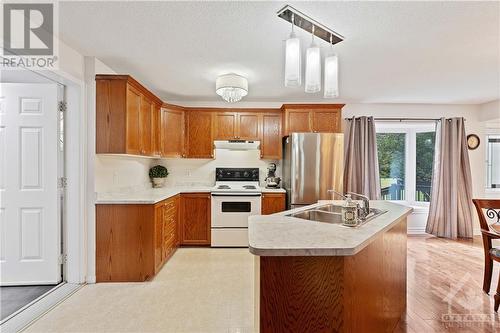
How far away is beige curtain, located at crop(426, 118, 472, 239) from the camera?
14.8 feet

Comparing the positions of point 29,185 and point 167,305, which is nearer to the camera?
point 167,305

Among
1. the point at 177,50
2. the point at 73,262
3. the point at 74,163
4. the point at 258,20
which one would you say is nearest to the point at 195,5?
the point at 258,20

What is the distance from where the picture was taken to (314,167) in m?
3.89

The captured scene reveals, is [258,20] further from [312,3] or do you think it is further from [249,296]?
[249,296]

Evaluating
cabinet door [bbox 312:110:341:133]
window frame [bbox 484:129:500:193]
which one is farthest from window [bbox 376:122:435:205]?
cabinet door [bbox 312:110:341:133]

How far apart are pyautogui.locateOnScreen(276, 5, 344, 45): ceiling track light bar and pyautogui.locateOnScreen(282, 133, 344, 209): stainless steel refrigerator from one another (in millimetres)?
1716

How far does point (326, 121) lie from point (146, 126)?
2.77 metres

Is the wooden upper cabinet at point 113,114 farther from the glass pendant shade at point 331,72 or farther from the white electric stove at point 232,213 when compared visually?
the glass pendant shade at point 331,72

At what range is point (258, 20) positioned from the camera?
205 centimetres

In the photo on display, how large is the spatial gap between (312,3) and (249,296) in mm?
2613

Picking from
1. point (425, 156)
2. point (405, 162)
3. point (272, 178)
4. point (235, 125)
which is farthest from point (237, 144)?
point (425, 156)

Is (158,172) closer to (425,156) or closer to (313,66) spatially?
(313,66)

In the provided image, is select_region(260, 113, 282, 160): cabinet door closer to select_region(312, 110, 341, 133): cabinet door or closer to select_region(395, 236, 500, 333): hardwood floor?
select_region(312, 110, 341, 133): cabinet door

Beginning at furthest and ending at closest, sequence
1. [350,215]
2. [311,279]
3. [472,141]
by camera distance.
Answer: [472,141] < [350,215] < [311,279]
